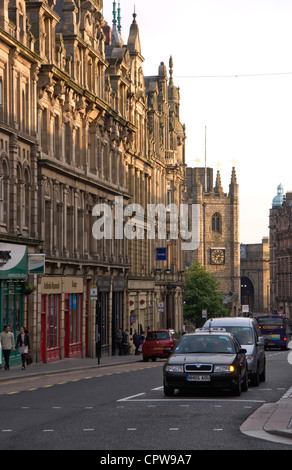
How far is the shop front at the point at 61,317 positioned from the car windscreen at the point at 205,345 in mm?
19838

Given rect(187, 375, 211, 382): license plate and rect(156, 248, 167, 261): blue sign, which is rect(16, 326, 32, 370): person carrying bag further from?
rect(156, 248, 167, 261): blue sign

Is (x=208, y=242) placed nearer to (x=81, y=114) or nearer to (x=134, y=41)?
(x=134, y=41)

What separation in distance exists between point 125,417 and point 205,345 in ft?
18.0

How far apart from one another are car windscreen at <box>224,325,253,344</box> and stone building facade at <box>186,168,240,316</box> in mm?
148048

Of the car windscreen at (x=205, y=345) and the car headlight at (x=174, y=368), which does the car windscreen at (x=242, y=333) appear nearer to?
the car windscreen at (x=205, y=345)

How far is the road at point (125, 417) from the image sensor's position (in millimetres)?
13883

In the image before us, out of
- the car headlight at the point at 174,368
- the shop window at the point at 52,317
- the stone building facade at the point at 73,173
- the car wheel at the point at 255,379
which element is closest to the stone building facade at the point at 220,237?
the stone building facade at the point at 73,173

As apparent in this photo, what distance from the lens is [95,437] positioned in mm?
14555

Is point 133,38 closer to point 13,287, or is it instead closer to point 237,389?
point 13,287

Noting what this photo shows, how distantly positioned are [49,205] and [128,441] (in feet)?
98.8

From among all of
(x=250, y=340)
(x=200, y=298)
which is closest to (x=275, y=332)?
(x=250, y=340)

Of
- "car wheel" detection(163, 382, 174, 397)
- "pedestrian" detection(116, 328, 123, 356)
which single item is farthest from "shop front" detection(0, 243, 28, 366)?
"pedestrian" detection(116, 328, 123, 356)

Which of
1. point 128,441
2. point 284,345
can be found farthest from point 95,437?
point 284,345

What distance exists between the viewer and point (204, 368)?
21266 mm
